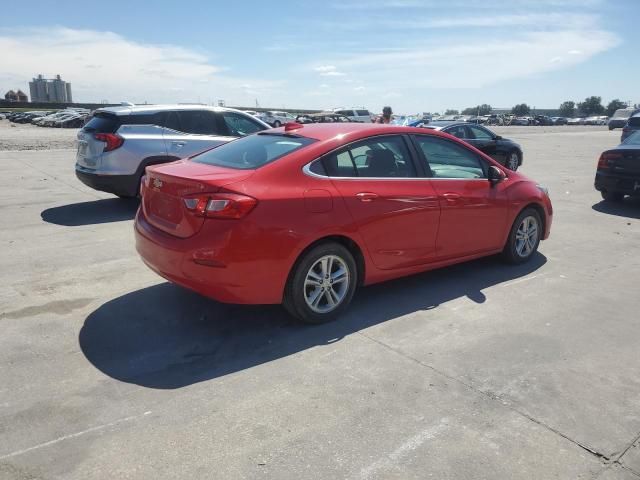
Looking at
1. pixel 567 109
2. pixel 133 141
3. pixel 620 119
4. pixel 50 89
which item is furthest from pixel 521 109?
pixel 133 141

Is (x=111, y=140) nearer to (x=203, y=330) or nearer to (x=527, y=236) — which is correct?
(x=203, y=330)

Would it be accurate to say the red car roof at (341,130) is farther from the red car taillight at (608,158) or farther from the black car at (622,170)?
the red car taillight at (608,158)

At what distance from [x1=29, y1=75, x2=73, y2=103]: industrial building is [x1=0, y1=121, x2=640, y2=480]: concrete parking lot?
11817 cm

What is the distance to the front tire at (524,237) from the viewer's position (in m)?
6.04

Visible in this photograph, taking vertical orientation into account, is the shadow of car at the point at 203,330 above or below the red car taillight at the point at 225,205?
below

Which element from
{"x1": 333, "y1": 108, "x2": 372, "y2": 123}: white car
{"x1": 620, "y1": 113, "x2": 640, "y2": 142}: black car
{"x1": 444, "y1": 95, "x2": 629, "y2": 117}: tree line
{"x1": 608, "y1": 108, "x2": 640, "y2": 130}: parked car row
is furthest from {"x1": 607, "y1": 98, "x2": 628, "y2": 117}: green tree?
{"x1": 620, "y1": 113, "x2": 640, "y2": 142}: black car

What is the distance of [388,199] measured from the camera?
4660 mm

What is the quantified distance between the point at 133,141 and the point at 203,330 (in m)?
4.91

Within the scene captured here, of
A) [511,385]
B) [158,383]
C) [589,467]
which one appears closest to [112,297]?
[158,383]

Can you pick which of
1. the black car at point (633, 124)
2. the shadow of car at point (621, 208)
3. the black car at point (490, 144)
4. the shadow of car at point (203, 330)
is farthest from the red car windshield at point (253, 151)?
the black car at point (633, 124)

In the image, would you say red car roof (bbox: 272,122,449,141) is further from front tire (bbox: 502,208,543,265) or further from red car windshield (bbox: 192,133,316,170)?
front tire (bbox: 502,208,543,265)

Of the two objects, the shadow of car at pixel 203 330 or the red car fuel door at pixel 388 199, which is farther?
the red car fuel door at pixel 388 199

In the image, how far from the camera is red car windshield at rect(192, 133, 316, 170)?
4.45m

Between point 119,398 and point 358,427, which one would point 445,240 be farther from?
point 119,398
